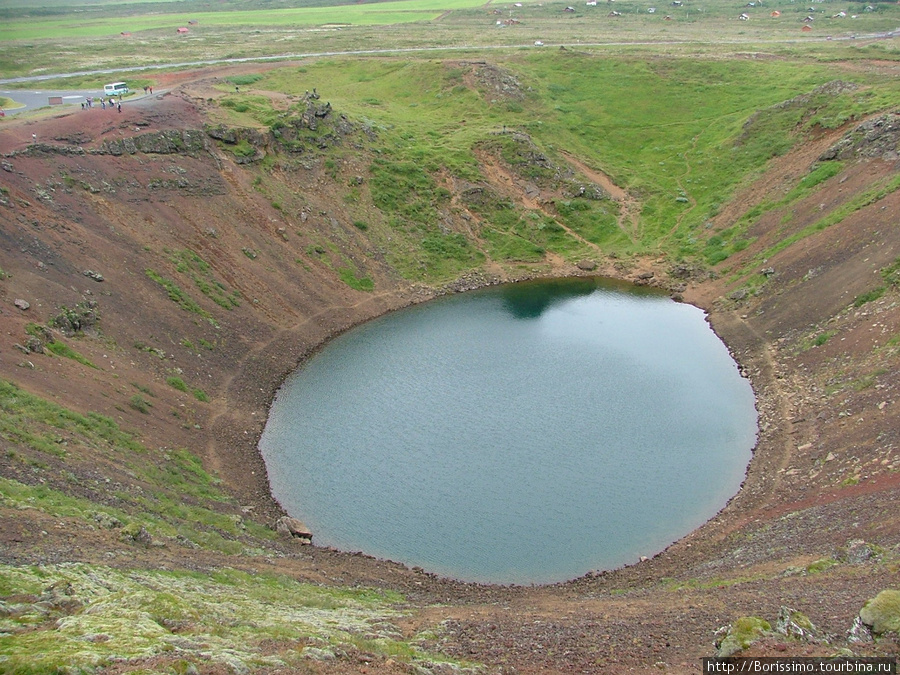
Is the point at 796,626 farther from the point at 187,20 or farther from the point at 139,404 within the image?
the point at 187,20

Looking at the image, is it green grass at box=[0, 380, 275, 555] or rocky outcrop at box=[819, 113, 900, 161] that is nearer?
green grass at box=[0, 380, 275, 555]

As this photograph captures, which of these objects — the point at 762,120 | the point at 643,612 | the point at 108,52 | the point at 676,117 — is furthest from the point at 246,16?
the point at 643,612

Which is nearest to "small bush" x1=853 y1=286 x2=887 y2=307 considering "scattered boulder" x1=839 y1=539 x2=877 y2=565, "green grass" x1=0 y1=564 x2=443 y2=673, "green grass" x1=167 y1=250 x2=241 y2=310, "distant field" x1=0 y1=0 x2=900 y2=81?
"scattered boulder" x1=839 y1=539 x2=877 y2=565

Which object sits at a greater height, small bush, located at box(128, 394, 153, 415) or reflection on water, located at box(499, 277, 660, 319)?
reflection on water, located at box(499, 277, 660, 319)

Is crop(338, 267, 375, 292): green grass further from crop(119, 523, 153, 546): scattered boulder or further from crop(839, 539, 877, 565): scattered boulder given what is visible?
crop(839, 539, 877, 565): scattered boulder

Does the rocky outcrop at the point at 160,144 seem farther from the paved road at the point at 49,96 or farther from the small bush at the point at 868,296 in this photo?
the small bush at the point at 868,296

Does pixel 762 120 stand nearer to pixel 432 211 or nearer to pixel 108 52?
pixel 432 211

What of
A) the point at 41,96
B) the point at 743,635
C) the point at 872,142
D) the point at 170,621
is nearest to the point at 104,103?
the point at 41,96
